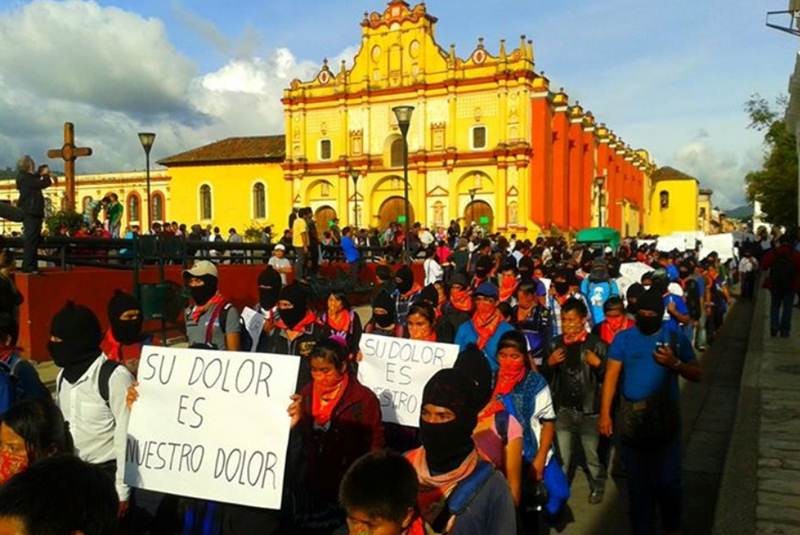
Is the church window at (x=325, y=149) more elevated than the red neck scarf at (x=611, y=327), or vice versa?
the church window at (x=325, y=149)

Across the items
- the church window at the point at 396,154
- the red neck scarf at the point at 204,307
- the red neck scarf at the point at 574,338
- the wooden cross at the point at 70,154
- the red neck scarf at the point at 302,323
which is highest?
the church window at the point at 396,154

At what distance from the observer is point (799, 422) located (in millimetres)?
6930

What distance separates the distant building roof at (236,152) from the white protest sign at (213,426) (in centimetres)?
5480

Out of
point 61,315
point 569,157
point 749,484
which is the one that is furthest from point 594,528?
point 569,157

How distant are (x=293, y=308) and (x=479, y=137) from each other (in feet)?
150

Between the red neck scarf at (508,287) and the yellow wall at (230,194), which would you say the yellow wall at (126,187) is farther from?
the red neck scarf at (508,287)

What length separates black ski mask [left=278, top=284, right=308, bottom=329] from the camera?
5.70m

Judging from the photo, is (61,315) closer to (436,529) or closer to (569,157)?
(436,529)

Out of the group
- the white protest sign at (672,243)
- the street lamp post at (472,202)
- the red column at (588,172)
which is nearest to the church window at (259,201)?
the street lamp post at (472,202)

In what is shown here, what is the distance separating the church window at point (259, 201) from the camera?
58781 mm

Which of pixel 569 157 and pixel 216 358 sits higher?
pixel 569 157

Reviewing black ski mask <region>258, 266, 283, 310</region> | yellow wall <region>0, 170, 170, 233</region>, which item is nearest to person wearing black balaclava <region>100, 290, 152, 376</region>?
black ski mask <region>258, 266, 283, 310</region>

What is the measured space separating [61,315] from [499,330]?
131 inches

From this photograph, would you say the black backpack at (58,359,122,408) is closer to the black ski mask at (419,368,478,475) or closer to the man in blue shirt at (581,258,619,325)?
the black ski mask at (419,368,478,475)
